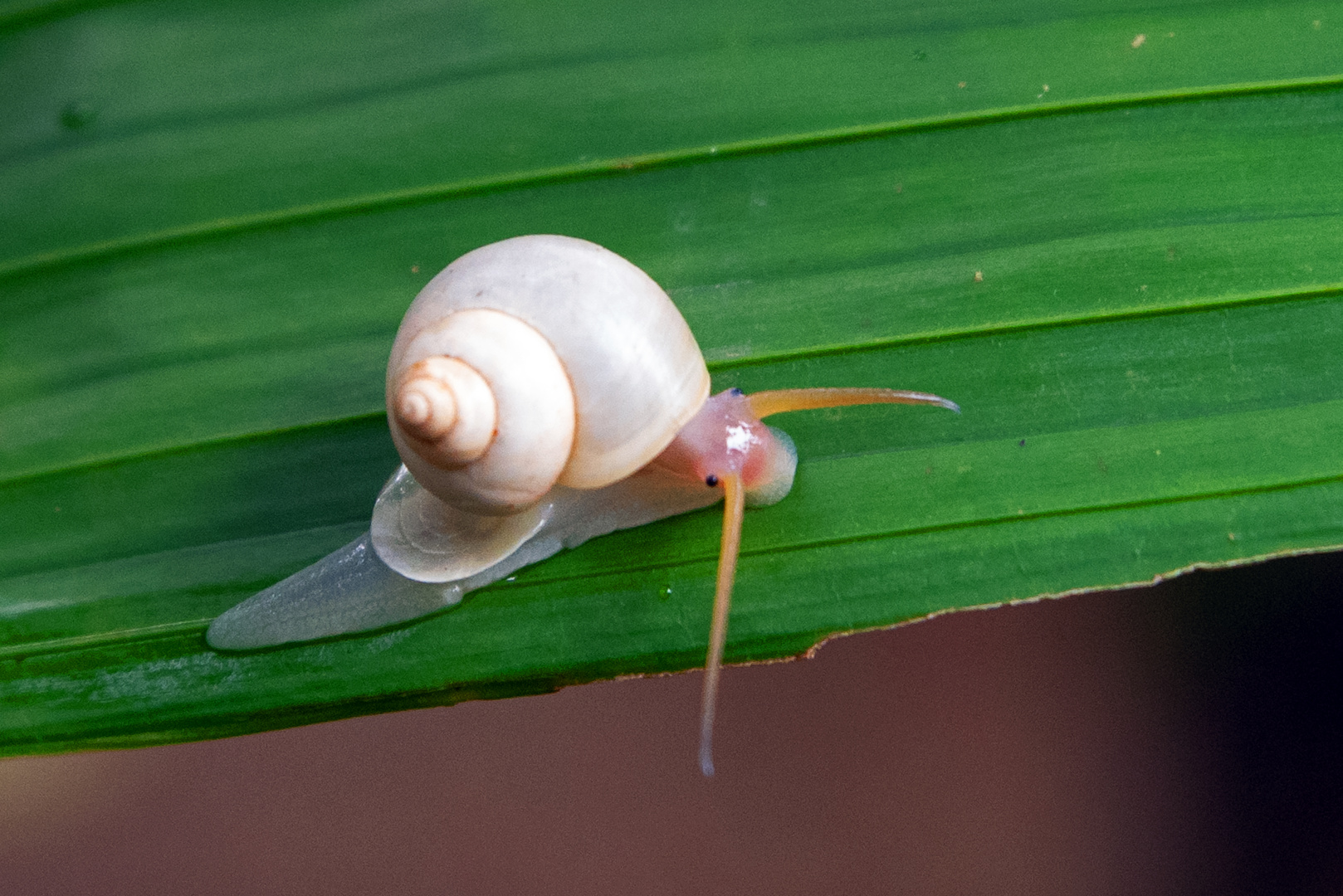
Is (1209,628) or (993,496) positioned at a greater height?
(993,496)

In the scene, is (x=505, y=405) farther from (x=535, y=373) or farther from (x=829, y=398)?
(x=829, y=398)

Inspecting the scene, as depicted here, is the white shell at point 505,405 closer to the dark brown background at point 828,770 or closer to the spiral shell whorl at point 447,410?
the spiral shell whorl at point 447,410

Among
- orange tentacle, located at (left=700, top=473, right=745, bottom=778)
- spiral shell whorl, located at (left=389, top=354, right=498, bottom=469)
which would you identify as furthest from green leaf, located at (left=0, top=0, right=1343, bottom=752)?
spiral shell whorl, located at (left=389, top=354, right=498, bottom=469)

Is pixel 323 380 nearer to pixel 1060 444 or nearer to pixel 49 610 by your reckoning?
pixel 49 610

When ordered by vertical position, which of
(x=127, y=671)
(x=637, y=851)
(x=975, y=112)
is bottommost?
(x=637, y=851)

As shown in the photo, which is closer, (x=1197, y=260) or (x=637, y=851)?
(x=1197, y=260)

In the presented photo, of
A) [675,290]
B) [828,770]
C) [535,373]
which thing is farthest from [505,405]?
[828,770]

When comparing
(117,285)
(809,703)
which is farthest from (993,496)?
(117,285)

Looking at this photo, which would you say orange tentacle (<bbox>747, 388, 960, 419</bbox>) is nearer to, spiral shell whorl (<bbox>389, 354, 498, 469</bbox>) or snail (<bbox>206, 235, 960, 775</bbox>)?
snail (<bbox>206, 235, 960, 775</bbox>)
